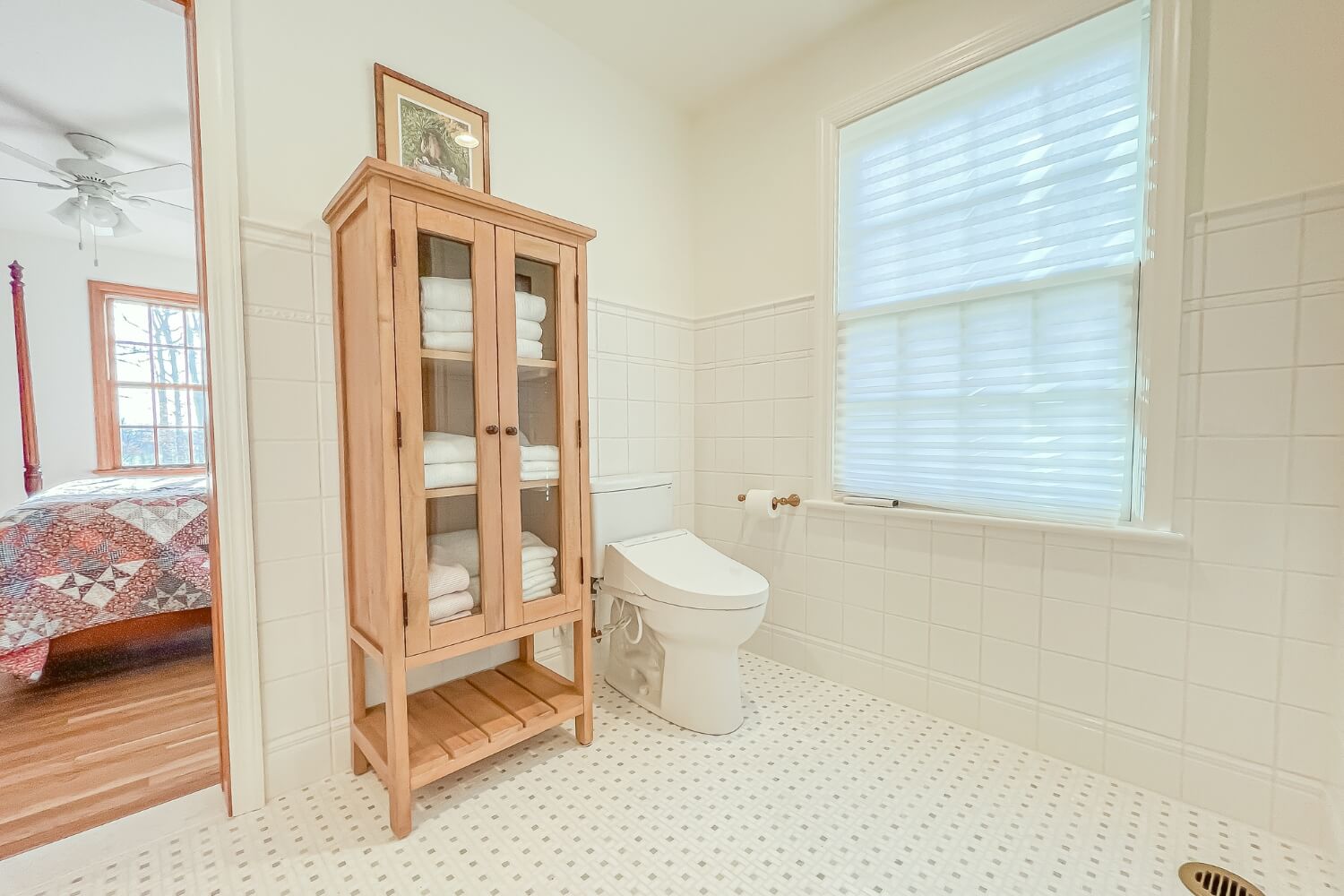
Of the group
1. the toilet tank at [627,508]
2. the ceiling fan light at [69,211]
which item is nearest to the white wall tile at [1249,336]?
the toilet tank at [627,508]

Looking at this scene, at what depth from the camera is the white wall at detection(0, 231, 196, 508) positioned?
367 cm

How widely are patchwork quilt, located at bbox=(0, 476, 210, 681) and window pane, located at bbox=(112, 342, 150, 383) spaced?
2.10 meters

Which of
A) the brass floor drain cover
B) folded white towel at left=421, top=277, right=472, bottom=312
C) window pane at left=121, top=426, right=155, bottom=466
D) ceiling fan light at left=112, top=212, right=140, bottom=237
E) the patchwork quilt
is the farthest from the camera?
window pane at left=121, top=426, right=155, bottom=466

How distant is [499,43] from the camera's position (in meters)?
1.79

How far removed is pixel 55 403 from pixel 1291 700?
6.47 m

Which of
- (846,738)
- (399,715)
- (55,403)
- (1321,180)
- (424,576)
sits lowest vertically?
(846,738)

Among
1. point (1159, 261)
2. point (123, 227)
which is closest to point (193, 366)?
point (123, 227)

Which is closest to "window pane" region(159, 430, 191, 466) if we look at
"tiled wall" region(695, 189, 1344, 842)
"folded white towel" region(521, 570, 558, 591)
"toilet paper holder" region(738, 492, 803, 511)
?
"folded white towel" region(521, 570, 558, 591)

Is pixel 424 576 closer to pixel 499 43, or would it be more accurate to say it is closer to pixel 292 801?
pixel 292 801

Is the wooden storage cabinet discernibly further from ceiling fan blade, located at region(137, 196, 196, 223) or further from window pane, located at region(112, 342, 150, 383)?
window pane, located at region(112, 342, 150, 383)

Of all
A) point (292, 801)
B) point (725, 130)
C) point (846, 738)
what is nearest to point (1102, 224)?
point (725, 130)

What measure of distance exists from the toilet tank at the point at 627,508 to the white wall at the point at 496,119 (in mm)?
781

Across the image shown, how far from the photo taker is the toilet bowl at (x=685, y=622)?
162 centimetres

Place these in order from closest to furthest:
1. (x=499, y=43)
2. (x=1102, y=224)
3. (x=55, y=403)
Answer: (x=1102, y=224) < (x=499, y=43) < (x=55, y=403)
